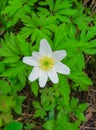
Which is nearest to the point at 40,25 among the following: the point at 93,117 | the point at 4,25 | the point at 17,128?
the point at 4,25

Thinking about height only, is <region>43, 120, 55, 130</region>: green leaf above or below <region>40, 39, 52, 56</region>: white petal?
below

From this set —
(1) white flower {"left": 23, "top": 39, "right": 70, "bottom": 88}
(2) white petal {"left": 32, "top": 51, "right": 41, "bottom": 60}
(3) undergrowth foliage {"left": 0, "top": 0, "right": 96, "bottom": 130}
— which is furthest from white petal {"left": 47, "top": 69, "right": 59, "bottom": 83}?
(3) undergrowth foliage {"left": 0, "top": 0, "right": 96, "bottom": 130}

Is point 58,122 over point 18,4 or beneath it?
beneath

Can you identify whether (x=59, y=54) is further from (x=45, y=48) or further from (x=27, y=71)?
(x=27, y=71)

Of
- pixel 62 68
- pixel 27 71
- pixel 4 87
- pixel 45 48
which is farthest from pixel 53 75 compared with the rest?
pixel 4 87

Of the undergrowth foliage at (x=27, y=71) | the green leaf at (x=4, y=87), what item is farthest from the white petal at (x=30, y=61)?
the green leaf at (x=4, y=87)

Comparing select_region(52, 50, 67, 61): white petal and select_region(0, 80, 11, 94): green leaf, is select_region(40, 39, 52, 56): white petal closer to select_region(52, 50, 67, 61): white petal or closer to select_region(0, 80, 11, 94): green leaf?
select_region(52, 50, 67, 61): white petal

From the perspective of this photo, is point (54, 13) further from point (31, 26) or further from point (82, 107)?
point (82, 107)

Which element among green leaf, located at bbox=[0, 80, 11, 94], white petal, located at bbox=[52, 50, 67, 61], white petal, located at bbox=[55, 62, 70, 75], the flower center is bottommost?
green leaf, located at bbox=[0, 80, 11, 94]
